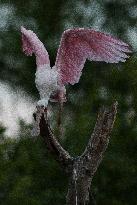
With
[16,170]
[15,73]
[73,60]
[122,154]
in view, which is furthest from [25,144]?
[73,60]

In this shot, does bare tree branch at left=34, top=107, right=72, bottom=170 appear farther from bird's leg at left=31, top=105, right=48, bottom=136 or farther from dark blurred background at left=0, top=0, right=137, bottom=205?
→ dark blurred background at left=0, top=0, right=137, bottom=205

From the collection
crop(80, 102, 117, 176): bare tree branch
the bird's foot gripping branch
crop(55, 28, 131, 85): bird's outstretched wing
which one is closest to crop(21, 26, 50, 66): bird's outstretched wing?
crop(55, 28, 131, 85): bird's outstretched wing

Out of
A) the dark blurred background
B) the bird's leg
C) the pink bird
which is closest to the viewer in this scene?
the bird's leg

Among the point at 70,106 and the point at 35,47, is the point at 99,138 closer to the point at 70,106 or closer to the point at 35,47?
the point at 35,47

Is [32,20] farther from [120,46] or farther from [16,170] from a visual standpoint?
[120,46]

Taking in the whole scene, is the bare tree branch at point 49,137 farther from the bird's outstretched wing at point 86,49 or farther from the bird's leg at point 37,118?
the bird's outstretched wing at point 86,49

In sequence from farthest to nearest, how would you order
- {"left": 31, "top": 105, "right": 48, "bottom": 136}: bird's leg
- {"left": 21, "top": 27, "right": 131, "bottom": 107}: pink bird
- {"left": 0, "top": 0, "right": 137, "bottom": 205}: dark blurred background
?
{"left": 0, "top": 0, "right": 137, "bottom": 205}: dark blurred background → {"left": 21, "top": 27, "right": 131, "bottom": 107}: pink bird → {"left": 31, "top": 105, "right": 48, "bottom": 136}: bird's leg

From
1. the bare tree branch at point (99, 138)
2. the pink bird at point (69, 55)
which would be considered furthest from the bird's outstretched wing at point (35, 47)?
the bare tree branch at point (99, 138)

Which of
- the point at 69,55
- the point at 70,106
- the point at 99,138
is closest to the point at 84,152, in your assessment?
the point at 99,138
